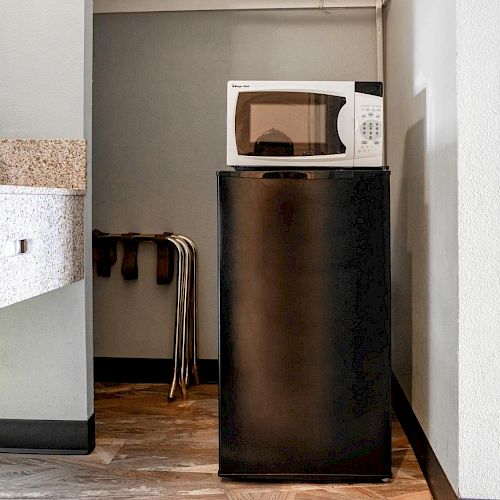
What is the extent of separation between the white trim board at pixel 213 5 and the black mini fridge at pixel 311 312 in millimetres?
1424

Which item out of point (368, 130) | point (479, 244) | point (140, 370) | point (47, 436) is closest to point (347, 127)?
point (368, 130)

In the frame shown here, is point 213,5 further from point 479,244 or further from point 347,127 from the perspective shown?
point 479,244

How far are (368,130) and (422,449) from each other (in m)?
1.10

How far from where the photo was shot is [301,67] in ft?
10.3

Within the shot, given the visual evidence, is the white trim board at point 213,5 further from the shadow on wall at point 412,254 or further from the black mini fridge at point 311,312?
the black mini fridge at point 311,312

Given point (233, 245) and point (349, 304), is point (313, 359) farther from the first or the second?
point (233, 245)

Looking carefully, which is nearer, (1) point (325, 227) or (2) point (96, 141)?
(1) point (325, 227)

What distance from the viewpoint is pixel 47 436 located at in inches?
89.5

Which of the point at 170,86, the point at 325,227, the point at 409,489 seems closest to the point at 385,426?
the point at 409,489

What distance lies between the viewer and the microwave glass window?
2.14 metres

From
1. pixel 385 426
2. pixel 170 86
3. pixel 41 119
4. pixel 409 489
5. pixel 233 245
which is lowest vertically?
pixel 409 489

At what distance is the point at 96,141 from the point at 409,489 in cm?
223

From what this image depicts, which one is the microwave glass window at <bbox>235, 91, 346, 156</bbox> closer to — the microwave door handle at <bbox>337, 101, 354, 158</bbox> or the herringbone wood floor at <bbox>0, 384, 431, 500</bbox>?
the microwave door handle at <bbox>337, 101, 354, 158</bbox>

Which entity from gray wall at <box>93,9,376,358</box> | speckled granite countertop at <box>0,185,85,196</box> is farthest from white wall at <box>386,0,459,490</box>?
speckled granite countertop at <box>0,185,85,196</box>
